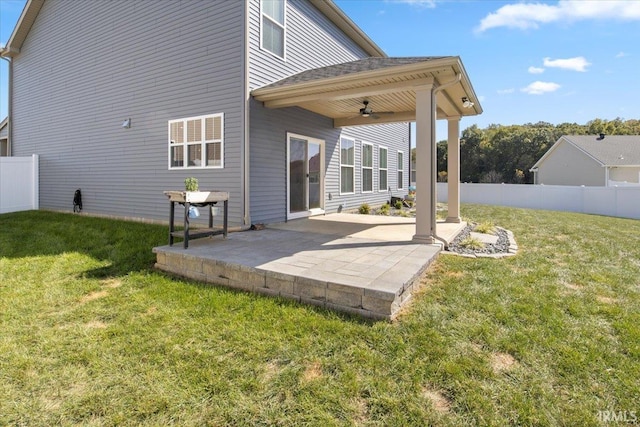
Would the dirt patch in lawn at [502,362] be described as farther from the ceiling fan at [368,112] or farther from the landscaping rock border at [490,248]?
the ceiling fan at [368,112]

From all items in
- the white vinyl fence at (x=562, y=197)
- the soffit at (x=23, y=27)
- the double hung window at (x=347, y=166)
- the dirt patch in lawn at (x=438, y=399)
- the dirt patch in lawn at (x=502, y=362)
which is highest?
the soffit at (x=23, y=27)

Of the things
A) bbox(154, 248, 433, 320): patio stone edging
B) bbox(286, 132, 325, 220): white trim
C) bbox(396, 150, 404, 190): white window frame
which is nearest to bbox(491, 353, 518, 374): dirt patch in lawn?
bbox(154, 248, 433, 320): patio stone edging

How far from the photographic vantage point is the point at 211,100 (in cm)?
695

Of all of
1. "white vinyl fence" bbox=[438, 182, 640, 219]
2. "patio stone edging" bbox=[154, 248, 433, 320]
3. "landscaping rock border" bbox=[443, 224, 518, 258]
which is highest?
"white vinyl fence" bbox=[438, 182, 640, 219]

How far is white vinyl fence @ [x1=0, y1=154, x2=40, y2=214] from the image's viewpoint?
10.2 m

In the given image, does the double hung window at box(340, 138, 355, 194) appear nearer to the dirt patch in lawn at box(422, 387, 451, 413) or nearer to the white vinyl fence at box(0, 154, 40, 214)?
the dirt patch in lawn at box(422, 387, 451, 413)

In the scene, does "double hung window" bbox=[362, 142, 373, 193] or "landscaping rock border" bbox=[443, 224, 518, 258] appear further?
"double hung window" bbox=[362, 142, 373, 193]

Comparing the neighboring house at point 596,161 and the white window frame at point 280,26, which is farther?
the neighboring house at point 596,161

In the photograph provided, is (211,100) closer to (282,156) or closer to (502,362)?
(282,156)

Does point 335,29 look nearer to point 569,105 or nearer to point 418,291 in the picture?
point 418,291

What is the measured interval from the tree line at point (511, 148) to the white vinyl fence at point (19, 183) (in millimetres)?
27837

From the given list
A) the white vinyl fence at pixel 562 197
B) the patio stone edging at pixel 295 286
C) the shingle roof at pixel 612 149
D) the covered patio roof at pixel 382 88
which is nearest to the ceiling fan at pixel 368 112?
the covered patio roof at pixel 382 88

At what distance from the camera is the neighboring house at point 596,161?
21688 millimetres

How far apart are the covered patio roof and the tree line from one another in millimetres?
24141
